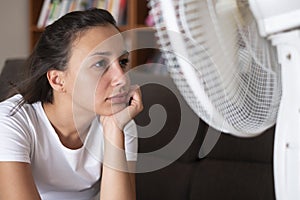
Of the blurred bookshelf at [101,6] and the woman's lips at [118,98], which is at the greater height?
the blurred bookshelf at [101,6]

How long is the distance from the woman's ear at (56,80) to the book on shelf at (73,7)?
1.59 m

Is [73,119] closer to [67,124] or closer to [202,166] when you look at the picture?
[67,124]

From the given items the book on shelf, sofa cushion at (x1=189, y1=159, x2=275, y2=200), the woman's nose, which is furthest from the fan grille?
the book on shelf

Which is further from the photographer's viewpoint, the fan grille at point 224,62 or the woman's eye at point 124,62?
the woman's eye at point 124,62

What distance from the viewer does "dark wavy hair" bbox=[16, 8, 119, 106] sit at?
4.13 ft

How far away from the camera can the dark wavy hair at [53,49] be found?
4.13ft

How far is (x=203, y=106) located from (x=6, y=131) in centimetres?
62

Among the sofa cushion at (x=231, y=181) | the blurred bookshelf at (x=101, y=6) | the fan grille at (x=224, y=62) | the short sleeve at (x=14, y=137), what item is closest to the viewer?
the fan grille at (x=224, y=62)

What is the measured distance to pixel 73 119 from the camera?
1.34m

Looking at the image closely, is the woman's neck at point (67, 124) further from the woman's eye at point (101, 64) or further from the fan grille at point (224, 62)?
the fan grille at point (224, 62)

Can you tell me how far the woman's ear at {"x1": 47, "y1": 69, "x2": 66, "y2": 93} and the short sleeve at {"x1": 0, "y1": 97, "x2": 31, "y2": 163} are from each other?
4.1 inches

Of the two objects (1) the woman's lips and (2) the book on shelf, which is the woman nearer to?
(1) the woman's lips

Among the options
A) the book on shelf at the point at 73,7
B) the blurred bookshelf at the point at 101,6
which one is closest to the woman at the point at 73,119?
the blurred bookshelf at the point at 101,6

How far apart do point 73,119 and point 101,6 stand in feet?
5.46
